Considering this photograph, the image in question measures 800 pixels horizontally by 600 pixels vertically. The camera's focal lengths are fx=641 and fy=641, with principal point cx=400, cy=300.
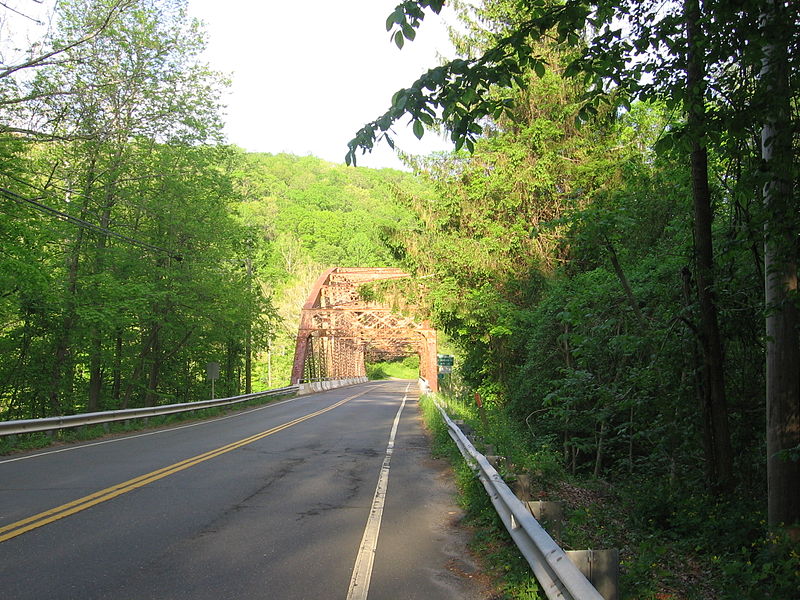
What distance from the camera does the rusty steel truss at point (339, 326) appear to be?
167 feet

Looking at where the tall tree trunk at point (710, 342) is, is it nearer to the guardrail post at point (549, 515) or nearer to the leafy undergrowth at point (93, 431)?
the guardrail post at point (549, 515)

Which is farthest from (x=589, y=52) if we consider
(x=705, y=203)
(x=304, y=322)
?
(x=304, y=322)

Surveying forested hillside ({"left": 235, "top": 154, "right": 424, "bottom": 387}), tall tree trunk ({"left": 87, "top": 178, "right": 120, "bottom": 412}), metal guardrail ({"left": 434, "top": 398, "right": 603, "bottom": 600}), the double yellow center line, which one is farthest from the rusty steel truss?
metal guardrail ({"left": 434, "top": 398, "right": 603, "bottom": 600})

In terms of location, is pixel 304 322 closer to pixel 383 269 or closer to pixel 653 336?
pixel 383 269

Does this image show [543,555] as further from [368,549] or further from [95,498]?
[95,498]

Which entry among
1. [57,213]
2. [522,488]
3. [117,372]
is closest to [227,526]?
[522,488]

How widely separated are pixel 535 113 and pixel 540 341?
25.5 feet

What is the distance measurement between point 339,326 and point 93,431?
5160cm

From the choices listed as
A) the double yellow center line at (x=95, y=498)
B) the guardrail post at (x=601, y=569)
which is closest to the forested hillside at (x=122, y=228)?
the double yellow center line at (x=95, y=498)

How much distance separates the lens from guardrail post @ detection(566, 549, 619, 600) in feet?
11.2

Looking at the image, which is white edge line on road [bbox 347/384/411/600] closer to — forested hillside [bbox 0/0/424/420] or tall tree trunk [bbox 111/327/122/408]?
forested hillside [bbox 0/0/424/420]

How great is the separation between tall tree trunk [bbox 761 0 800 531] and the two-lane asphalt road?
2659 millimetres

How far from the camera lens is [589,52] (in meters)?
5.55

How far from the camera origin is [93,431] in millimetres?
15852
